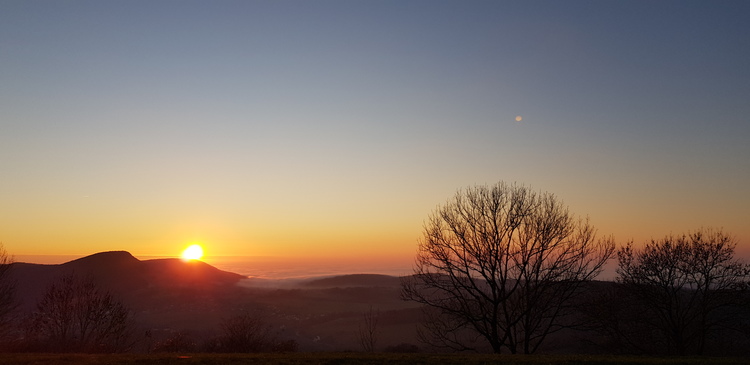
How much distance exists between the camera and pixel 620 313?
44375 millimetres

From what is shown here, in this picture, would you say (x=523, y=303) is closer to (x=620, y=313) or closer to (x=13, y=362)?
(x=620, y=313)

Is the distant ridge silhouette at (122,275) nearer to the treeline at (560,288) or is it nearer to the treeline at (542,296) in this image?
the treeline at (542,296)

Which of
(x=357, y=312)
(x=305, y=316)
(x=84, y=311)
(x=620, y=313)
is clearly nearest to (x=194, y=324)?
(x=305, y=316)

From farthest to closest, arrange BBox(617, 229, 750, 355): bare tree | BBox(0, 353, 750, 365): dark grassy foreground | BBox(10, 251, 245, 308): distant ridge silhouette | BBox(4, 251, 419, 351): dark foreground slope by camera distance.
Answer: BBox(10, 251, 245, 308): distant ridge silhouette
BBox(4, 251, 419, 351): dark foreground slope
BBox(617, 229, 750, 355): bare tree
BBox(0, 353, 750, 365): dark grassy foreground

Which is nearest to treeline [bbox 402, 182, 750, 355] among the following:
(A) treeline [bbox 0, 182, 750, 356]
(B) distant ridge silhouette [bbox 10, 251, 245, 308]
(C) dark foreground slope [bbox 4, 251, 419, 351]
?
(A) treeline [bbox 0, 182, 750, 356]

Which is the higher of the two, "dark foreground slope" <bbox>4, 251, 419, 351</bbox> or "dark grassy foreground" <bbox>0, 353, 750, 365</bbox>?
"dark grassy foreground" <bbox>0, 353, 750, 365</bbox>

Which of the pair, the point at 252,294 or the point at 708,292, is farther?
the point at 252,294

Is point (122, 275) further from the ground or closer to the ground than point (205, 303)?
further from the ground

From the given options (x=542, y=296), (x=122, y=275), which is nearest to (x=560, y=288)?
(x=542, y=296)

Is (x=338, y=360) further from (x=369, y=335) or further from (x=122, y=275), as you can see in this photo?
(x=122, y=275)

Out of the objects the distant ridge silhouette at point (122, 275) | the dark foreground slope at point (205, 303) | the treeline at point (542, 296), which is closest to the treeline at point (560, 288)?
the treeline at point (542, 296)

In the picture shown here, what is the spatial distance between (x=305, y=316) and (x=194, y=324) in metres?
Answer: 37.9

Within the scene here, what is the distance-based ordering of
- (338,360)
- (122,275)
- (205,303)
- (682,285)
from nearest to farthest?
1. (338,360)
2. (682,285)
3. (205,303)
4. (122,275)

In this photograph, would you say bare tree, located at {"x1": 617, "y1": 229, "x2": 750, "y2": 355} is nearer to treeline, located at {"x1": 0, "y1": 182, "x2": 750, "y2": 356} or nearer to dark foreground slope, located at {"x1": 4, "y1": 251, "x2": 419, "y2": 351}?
treeline, located at {"x1": 0, "y1": 182, "x2": 750, "y2": 356}
